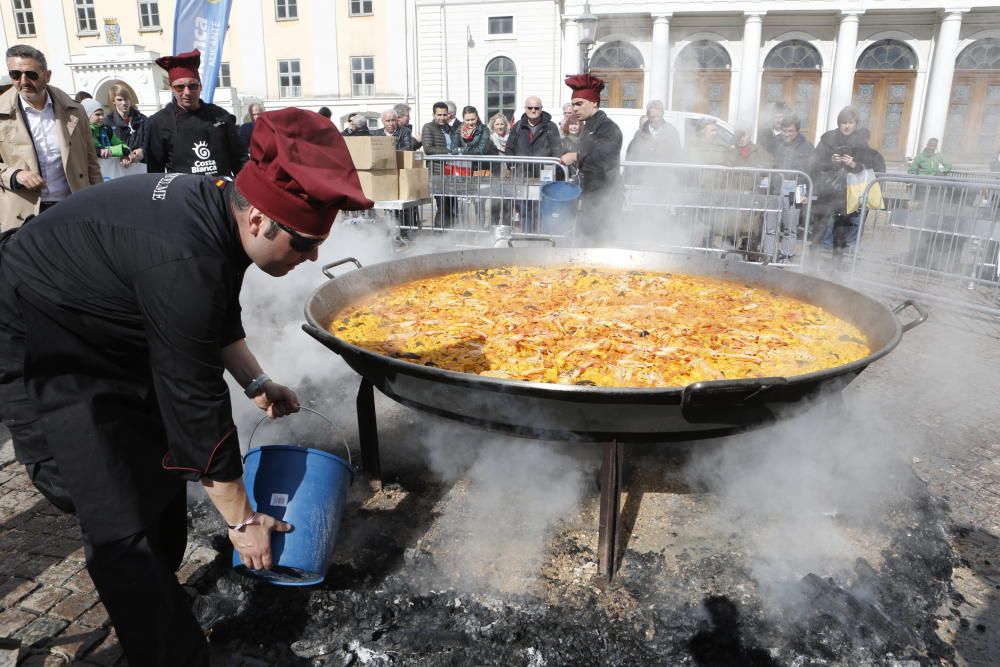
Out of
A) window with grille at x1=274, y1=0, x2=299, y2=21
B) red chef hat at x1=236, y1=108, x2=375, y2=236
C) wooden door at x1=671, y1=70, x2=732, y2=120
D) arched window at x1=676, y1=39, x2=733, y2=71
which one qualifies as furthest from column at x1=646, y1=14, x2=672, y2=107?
red chef hat at x1=236, y1=108, x2=375, y2=236

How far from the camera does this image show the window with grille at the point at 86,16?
36188mm

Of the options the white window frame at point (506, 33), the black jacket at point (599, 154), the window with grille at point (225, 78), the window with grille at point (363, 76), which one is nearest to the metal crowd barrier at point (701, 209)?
the black jacket at point (599, 154)

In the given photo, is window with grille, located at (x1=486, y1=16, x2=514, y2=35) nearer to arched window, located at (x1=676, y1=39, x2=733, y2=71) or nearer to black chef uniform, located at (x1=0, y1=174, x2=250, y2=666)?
arched window, located at (x1=676, y1=39, x2=733, y2=71)

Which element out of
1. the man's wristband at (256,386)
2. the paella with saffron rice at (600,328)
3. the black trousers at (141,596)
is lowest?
the black trousers at (141,596)

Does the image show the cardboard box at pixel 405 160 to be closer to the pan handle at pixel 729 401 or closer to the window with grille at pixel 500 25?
the pan handle at pixel 729 401

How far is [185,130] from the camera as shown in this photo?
19.6ft

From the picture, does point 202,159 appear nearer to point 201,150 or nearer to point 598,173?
point 201,150

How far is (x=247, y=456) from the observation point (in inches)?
102

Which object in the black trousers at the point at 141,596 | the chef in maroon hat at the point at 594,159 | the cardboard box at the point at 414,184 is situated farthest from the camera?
the cardboard box at the point at 414,184

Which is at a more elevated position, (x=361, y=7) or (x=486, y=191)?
(x=361, y=7)

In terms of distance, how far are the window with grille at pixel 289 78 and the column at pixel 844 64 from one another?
25.4 m

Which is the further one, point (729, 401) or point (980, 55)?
point (980, 55)

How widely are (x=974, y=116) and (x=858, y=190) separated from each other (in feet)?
79.9

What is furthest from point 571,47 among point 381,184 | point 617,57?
point 381,184
